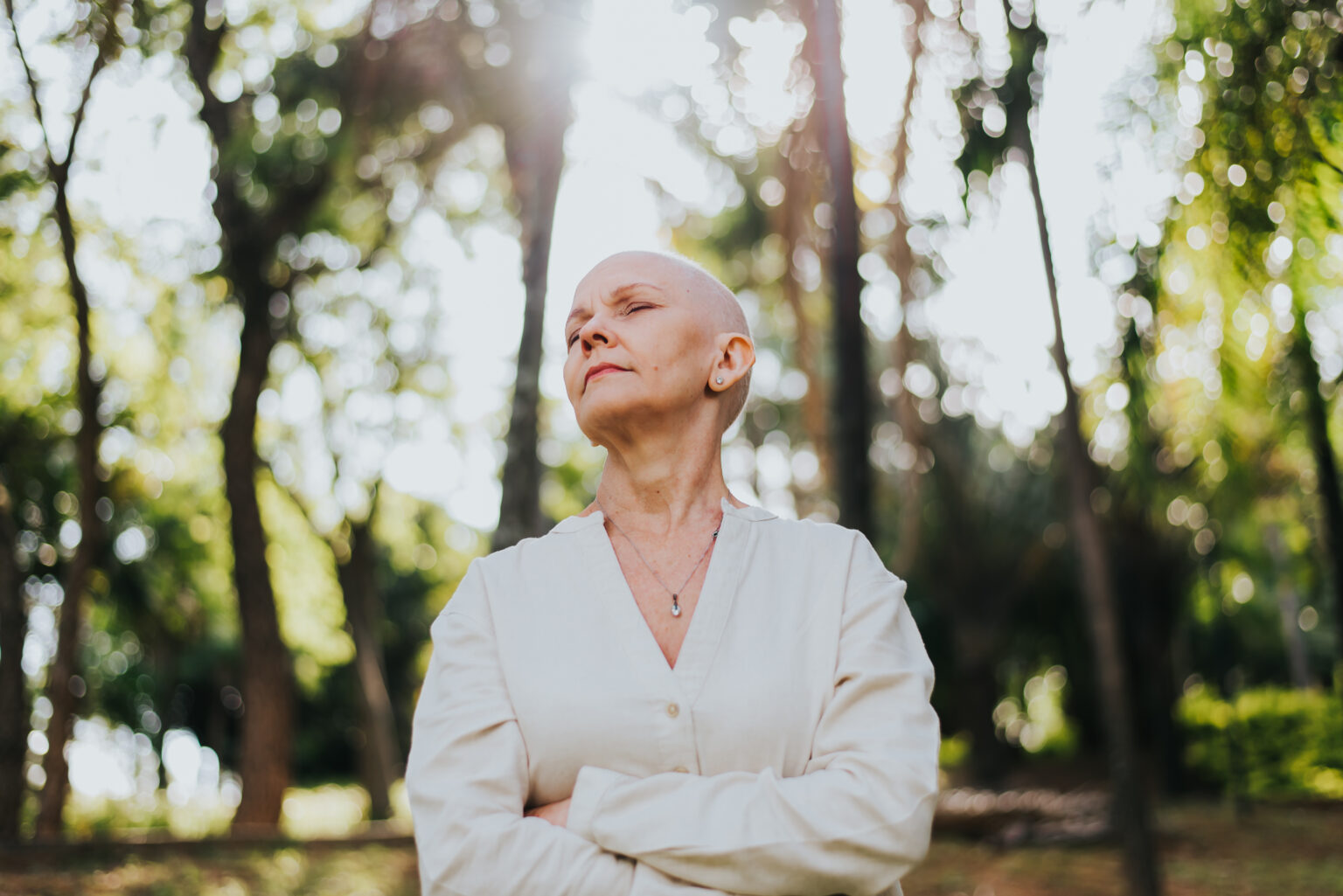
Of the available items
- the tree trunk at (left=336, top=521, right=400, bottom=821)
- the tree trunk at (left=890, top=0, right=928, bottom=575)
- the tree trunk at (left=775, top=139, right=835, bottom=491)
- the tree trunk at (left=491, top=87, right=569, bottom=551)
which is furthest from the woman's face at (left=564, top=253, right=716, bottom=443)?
the tree trunk at (left=336, top=521, right=400, bottom=821)

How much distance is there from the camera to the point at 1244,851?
10039mm

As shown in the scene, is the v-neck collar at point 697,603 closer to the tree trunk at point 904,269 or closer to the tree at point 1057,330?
the tree at point 1057,330

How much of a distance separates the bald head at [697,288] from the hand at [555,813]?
70 cm

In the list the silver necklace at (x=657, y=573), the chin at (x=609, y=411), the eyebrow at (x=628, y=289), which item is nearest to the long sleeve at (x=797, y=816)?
the silver necklace at (x=657, y=573)

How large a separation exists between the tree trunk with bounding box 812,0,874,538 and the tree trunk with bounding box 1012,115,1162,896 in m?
1.15

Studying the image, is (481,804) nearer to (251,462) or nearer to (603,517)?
(603,517)

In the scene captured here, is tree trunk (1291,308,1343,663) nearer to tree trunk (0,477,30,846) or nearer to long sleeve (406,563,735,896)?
long sleeve (406,563,735,896)

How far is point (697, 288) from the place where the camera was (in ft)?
6.19

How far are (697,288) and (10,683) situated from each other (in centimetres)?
1179

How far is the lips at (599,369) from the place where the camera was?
1.80 metres

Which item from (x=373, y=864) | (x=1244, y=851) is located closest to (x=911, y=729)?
(x=373, y=864)

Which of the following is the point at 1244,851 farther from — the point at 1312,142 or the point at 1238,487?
the point at 1312,142

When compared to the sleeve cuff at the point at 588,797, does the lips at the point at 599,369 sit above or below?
above

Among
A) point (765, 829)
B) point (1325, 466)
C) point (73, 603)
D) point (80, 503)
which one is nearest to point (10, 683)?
point (73, 603)
